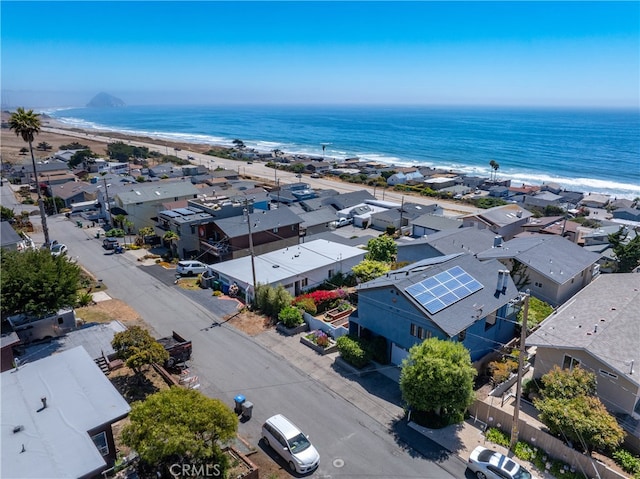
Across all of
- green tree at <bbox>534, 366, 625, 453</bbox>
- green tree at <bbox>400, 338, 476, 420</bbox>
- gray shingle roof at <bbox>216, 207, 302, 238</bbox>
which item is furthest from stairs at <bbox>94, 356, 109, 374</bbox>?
green tree at <bbox>534, 366, 625, 453</bbox>

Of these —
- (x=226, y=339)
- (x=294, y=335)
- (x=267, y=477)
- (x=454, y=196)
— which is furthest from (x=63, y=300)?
(x=454, y=196)

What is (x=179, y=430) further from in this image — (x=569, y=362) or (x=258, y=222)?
(x=258, y=222)

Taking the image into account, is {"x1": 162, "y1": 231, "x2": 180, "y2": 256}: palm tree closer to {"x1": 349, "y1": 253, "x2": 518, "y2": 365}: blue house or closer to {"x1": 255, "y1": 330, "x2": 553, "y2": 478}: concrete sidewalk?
{"x1": 255, "y1": 330, "x2": 553, "y2": 478}: concrete sidewalk

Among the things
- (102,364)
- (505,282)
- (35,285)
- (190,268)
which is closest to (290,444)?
(102,364)

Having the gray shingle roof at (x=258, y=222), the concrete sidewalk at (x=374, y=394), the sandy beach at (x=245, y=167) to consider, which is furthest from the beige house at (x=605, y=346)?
the sandy beach at (x=245, y=167)

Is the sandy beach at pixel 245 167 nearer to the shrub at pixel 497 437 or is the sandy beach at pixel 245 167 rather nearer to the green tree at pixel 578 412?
the green tree at pixel 578 412

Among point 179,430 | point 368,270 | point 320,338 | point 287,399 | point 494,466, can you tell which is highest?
point 179,430
